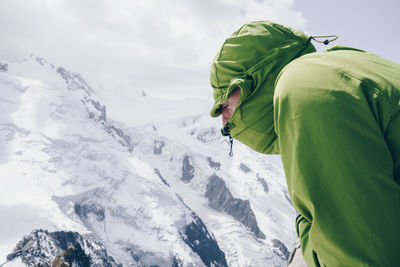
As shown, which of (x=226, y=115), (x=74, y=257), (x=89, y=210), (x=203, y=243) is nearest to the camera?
(x=226, y=115)

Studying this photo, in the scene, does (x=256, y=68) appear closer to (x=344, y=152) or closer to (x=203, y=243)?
(x=344, y=152)

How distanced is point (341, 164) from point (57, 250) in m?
93.8

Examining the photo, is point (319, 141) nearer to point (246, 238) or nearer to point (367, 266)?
point (367, 266)

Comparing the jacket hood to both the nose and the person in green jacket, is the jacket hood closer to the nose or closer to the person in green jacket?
the nose

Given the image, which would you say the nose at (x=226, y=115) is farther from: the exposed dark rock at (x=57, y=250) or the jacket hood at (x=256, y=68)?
the exposed dark rock at (x=57, y=250)

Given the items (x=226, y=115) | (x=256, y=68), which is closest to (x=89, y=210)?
(x=226, y=115)

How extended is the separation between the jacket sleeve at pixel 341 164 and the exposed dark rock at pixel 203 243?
143 meters

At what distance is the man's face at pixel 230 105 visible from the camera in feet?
6.79

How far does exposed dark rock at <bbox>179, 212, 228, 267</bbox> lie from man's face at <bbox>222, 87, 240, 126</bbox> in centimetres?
14201

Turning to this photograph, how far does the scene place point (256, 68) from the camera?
193 centimetres

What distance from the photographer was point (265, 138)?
221cm

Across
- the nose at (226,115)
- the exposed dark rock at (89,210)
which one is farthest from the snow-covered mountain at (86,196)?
the nose at (226,115)

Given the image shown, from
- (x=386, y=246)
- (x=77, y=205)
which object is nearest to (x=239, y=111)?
(x=386, y=246)

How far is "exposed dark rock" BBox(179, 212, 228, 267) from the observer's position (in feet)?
463
